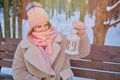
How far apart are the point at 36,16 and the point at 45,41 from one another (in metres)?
0.26

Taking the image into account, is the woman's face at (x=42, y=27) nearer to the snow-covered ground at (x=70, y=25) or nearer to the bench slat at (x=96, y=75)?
the bench slat at (x=96, y=75)

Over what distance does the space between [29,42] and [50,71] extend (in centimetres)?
35

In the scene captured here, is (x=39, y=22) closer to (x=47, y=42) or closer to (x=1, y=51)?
(x=47, y=42)

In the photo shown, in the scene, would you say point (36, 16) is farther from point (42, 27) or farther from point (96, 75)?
point (96, 75)

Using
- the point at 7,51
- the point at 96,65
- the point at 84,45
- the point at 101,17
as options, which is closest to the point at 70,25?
the point at 101,17

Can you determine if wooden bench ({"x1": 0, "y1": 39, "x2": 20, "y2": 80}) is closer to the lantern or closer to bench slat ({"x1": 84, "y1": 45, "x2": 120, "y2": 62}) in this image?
bench slat ({"x1": 84, "y1": 45, "x2": 120, "y2": 62})

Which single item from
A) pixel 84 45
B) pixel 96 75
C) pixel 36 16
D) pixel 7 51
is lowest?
pixel 96 75

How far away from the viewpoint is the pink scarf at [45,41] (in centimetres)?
278

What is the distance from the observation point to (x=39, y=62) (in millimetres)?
2805

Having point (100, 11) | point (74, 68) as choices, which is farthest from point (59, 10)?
point (74, 68)

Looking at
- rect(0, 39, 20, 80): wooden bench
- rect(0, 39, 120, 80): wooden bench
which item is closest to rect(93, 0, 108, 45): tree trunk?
rect(0, 39, 120, 80): wooden bench

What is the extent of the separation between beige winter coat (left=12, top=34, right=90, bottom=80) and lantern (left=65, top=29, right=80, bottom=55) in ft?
0.63

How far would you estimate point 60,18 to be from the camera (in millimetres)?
9539

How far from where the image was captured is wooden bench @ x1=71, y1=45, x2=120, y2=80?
3691 millimetres
